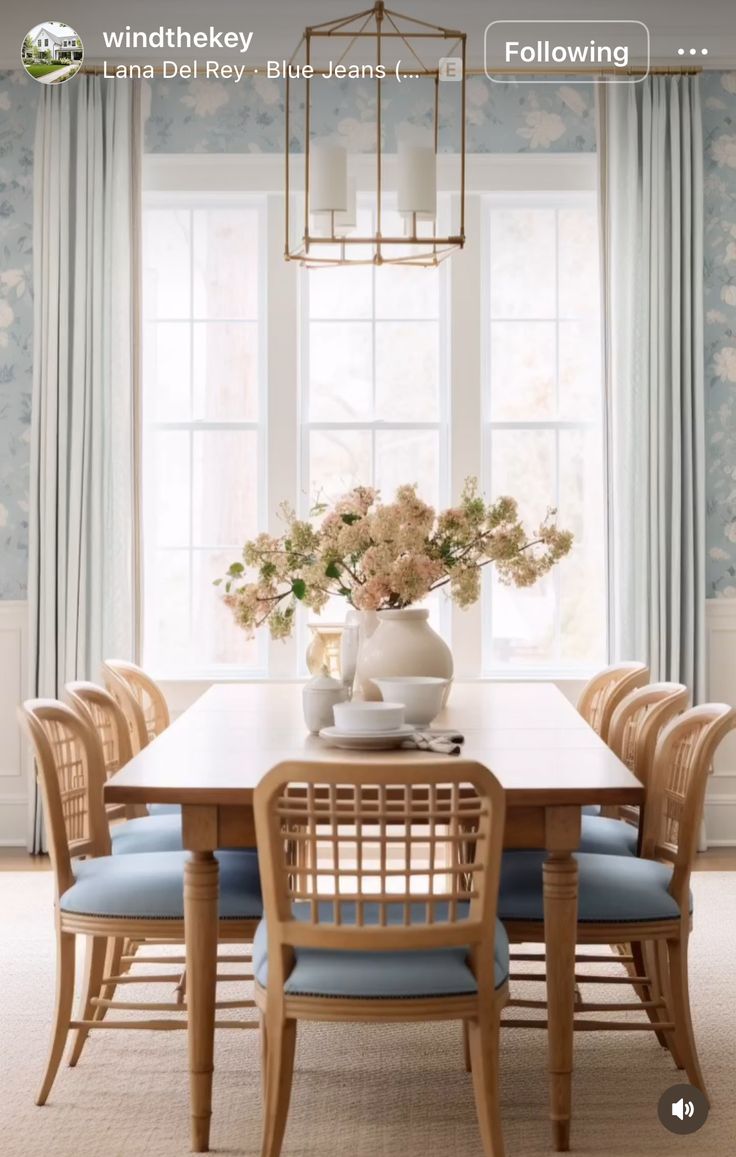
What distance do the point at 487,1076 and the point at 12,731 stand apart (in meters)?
3.56

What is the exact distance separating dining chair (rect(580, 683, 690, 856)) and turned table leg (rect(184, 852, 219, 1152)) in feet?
3.27

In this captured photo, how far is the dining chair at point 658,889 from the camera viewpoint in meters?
2.78

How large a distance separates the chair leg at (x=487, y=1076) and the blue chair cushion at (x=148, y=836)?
119cm

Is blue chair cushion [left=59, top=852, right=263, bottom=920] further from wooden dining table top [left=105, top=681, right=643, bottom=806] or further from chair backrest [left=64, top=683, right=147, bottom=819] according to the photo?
chair backrest [left=64, top=683, right=147, bottom=819]

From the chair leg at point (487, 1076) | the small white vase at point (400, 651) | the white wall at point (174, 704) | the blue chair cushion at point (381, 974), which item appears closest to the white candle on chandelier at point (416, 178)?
the small white vase at point (400, 651)

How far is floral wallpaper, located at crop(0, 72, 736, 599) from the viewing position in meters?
5.40

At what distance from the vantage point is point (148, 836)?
3.44 metres

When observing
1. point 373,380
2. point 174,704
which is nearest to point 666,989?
point 174,704

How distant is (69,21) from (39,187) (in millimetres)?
703

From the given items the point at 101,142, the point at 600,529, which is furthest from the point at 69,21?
the point at 600,529

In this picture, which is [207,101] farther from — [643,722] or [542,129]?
[643,722]

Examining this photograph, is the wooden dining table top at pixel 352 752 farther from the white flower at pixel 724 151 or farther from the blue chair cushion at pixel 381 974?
the white flower at pixel 724 151

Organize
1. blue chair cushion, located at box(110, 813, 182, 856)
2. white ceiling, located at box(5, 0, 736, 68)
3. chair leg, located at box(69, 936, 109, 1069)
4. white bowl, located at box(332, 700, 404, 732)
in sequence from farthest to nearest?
→ white ceiling, located at box(5, 0, 736, 68) → blue chair cushion, located at box(110, 813, 182, 856) → chair leg, located at box(69, 936, 109, 1069) → white bowl, located at box(332, 700, 404, 732)

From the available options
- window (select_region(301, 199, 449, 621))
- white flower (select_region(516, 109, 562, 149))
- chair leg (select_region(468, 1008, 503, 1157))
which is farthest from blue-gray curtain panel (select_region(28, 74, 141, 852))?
chair leg (select_region(468, 1008, 503, 1157))
